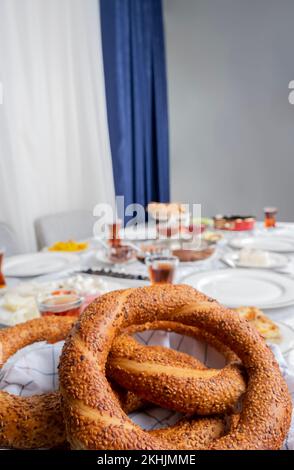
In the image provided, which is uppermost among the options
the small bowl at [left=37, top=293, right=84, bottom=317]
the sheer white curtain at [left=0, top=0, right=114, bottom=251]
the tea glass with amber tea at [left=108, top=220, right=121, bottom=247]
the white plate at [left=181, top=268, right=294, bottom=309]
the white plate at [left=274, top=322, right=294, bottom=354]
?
the sheer white curtain at [left=0, top=0, right=114, bottom=251]

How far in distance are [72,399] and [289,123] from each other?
3462 millimetres

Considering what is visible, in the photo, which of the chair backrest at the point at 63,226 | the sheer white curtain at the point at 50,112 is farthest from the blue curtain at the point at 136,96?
the chair backrest at the point at 63,226

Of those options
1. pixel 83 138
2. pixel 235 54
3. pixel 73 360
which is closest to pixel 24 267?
pixel 73 360

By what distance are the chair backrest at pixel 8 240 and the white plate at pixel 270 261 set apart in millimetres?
1161

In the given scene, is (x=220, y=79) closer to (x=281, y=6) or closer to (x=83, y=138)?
(x=281, y=6)

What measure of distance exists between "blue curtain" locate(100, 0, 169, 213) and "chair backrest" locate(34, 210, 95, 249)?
1.08m

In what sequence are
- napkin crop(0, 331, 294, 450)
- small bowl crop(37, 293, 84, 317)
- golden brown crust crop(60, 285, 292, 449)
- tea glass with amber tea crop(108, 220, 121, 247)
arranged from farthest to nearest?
tea glass with amber tea crop(108, 220, 121, 247), small bowl crop(37, 293, 84, 317), napkin crop(0, 331, 294, 450), golden brown crust crop(60, 285, 292, 449)

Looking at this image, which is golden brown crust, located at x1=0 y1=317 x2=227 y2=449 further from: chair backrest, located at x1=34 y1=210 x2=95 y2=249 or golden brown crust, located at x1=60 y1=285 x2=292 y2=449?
chair backrest, located at x1=34 y1=210 x2=95 y2=249

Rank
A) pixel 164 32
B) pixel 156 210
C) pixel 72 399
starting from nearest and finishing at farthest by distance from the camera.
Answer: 1. pixel 72 399
2. pixel 156 210
3. pixel 164 32

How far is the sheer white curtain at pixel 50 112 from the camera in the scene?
2.66 metres

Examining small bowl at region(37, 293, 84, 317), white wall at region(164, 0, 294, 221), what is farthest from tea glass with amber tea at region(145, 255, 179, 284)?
white wall at region(164, 0, 294, 221)

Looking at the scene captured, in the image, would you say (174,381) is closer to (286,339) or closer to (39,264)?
(286,339)

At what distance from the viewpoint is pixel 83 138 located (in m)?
3.30

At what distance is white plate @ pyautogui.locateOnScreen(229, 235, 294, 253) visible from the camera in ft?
5.41
